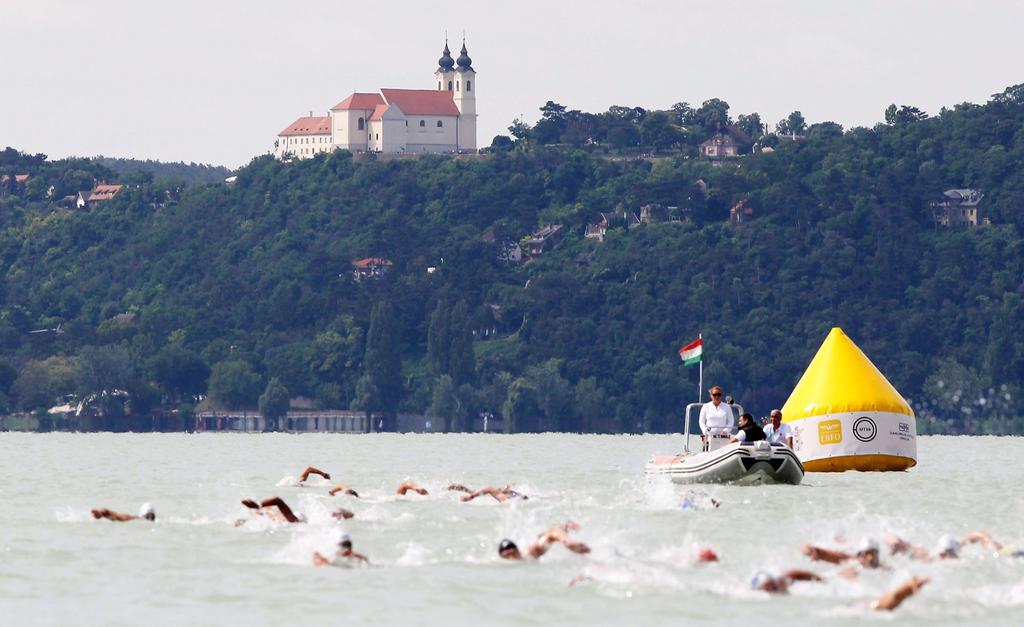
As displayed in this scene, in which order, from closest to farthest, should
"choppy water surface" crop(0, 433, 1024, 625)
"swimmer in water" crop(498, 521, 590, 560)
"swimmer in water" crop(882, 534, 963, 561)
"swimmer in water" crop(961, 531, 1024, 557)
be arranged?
"choppy water surface" crop(0, 433, 1024, 625) → "swimmer in water" crop(882, 534, 963, 561) → "swimmer in water" crop(498, 521, 590, 560) → "swimmer in water" crop(961, 531, 1024, 557)

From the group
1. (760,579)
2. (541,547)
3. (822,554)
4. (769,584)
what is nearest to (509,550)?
(541,547)

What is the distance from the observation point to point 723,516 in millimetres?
43969

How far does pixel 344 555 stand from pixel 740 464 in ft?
54.2

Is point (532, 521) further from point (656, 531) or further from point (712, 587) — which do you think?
point (712, 587)

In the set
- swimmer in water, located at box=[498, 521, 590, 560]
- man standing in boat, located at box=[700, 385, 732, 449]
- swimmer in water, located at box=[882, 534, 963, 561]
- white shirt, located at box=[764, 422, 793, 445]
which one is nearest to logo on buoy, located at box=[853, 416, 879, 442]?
white shirt, located at box=[764, 422, 793, 445]

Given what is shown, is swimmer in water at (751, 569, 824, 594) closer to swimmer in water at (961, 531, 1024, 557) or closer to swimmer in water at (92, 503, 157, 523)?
swimmer in water at (961, 531, 1024, 557)

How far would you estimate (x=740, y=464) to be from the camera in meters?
49.8

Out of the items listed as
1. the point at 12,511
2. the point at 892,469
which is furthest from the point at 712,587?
the point at 892,469

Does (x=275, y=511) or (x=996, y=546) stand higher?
(x=275, y=511)

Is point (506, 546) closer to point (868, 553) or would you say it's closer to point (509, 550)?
point (509, 550)

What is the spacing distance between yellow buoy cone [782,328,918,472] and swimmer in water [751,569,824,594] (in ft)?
92.2

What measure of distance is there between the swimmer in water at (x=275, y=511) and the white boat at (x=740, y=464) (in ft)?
36.3

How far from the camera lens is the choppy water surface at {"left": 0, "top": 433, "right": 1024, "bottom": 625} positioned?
3047 centimetres

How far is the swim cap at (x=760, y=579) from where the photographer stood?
103 ft
